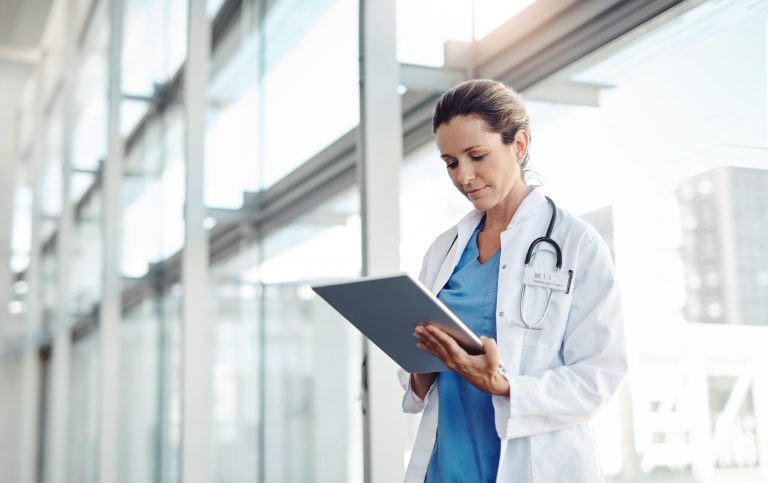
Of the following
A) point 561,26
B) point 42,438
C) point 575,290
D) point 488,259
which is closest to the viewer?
point 575,290

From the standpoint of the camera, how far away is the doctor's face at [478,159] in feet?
5.11

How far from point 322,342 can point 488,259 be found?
153 centimetres

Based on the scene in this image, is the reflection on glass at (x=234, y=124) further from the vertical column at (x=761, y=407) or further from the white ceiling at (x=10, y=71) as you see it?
the white ceiling at (x=10, y=71)

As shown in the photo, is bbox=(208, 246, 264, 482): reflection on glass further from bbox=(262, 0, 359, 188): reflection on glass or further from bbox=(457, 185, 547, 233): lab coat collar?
bbox=(457, 185, 547, 233): lab coat collar

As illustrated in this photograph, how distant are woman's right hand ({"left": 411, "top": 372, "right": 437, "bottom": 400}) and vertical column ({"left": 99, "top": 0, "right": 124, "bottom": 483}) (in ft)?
12.4


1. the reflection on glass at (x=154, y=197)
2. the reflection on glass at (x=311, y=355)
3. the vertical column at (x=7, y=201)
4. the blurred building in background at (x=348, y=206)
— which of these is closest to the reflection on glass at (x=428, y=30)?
the blurred building in background at (x=348, y=206)

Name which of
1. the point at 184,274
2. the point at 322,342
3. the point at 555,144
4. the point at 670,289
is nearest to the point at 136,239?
the point at 184,274

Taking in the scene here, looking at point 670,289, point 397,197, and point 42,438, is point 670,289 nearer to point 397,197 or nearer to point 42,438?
point 397,197

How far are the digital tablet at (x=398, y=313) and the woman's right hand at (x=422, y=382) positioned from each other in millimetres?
69

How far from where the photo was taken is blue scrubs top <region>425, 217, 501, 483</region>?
5.01ft

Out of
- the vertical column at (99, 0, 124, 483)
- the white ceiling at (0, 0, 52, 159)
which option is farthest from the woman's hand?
the white ceiling at (0, 0, 52, 159)

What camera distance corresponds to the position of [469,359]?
1.40 m

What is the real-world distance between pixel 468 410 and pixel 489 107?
52 cm

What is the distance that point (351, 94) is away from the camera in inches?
115
